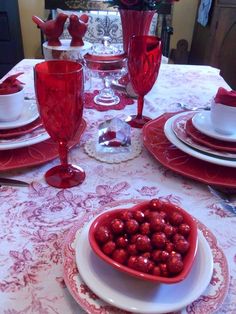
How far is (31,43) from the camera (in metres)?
2.98

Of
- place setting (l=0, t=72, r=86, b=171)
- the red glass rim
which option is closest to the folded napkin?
place setting (l=0, t=72, r=86, b=171)

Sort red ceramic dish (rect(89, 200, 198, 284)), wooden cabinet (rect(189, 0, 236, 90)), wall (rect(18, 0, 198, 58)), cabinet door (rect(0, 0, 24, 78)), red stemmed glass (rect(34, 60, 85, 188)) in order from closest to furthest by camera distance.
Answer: red ceramic dish (rect(89, 200, 198, 284)), red stemmed glass (rect(34, 60, 85, 188)), wooden cabinet (rect(189, 0, 236, 90)), cabinet door (rect(0, 0, 24, 78)), wall (rect(18, 0, 198, 58))

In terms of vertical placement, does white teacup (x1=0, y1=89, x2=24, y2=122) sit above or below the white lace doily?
above

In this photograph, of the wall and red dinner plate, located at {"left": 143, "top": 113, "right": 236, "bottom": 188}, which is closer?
red dinner plate, located at {"left": 143, "top": 113, "right": 236, "bottom": 188}

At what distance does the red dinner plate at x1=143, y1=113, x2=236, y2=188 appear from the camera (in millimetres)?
611

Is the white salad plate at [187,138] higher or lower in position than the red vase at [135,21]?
lower

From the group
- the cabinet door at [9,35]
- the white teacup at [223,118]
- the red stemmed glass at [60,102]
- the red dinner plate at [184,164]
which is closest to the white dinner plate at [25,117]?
the red stemmed glass at [60,102]

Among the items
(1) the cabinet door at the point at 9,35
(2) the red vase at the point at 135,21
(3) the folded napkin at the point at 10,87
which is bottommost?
(1) the cabinet door at the point at 9,35

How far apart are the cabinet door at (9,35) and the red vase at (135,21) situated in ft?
6.41

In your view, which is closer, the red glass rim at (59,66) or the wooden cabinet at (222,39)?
the red glass rim at (59,66)

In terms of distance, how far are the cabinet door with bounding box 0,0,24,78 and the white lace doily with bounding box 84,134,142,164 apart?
2.32 meters

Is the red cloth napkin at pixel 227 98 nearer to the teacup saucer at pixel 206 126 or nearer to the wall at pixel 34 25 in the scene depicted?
the teacup saucer at pixel 206 126

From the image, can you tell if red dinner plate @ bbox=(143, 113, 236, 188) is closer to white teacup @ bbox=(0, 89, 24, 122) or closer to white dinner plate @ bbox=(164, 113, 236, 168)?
white dinner plate @ bbox=(164, 113, 236, 168)

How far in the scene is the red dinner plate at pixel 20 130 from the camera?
66 cm
